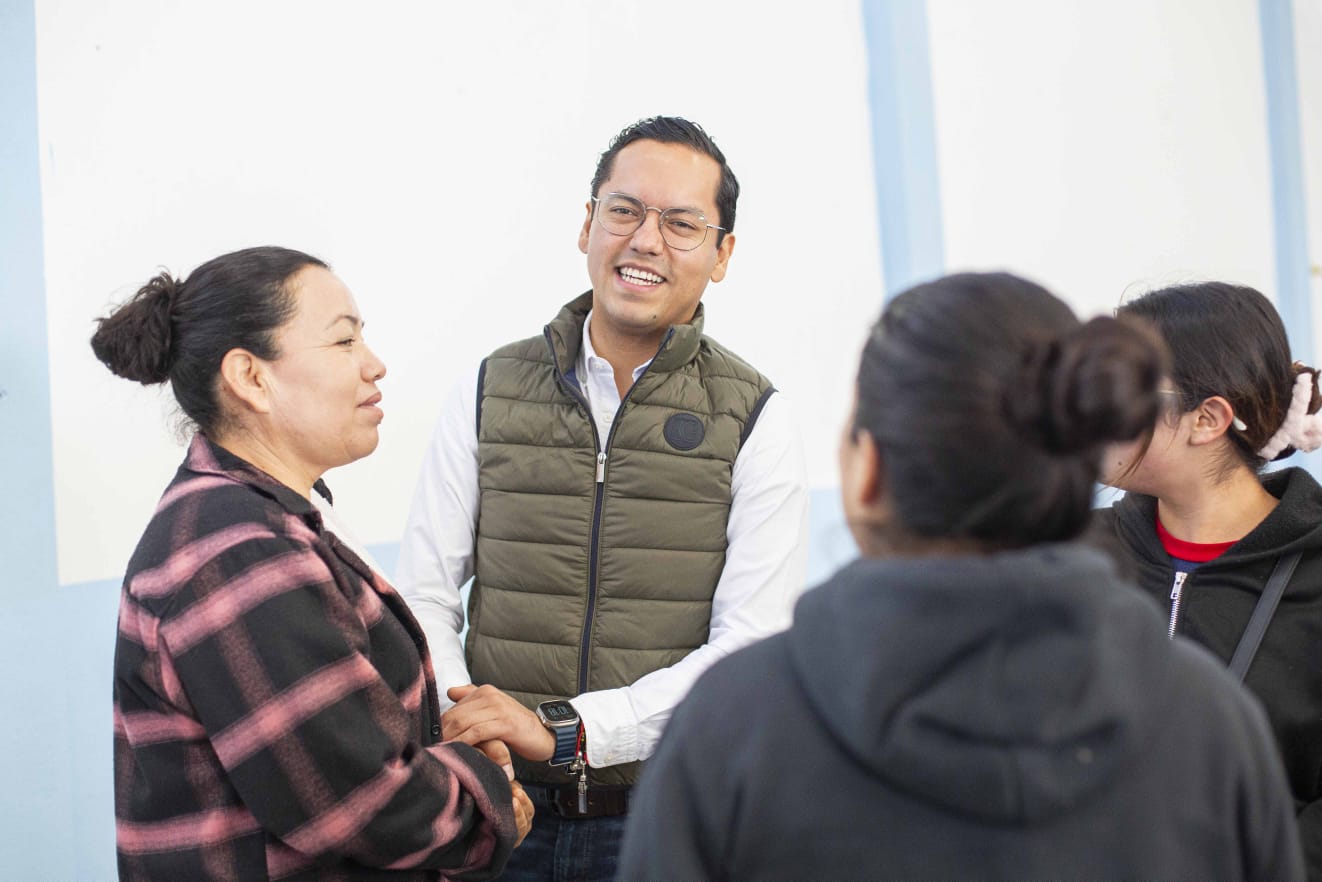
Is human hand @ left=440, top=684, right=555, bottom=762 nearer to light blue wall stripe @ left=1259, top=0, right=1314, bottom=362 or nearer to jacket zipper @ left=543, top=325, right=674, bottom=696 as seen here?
jacket zipper @ left=543, top=325, right=674, bottom=696

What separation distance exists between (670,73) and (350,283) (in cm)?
110

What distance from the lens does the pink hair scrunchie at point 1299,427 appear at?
164 cm

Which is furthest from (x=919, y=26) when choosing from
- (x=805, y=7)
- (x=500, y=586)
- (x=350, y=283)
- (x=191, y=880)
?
(x=191, y=880)

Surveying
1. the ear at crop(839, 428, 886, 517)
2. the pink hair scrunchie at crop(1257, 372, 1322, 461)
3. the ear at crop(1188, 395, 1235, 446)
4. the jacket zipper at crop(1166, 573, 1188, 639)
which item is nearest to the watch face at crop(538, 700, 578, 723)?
the ear at crop(839, 428, 886, 517)

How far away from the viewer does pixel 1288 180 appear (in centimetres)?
404

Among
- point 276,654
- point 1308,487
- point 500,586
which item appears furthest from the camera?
point 500,586

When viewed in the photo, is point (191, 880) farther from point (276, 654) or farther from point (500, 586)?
point (500, 586)

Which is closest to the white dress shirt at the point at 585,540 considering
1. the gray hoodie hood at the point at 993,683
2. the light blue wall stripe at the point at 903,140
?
the gray hoodie hood at the point at 993,683

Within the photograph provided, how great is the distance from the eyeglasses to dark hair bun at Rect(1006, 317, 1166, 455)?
113 centimetres

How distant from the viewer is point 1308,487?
63.4 inches

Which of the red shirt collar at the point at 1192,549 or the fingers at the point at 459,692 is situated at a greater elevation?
the red shirt collar at the point at 1192,549

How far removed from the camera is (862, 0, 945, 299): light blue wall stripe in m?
3.17

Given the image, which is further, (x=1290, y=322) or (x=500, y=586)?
(x=1290, y=322)

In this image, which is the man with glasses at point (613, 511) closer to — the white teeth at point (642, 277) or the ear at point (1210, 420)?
the white teeth at point (642, 277)
